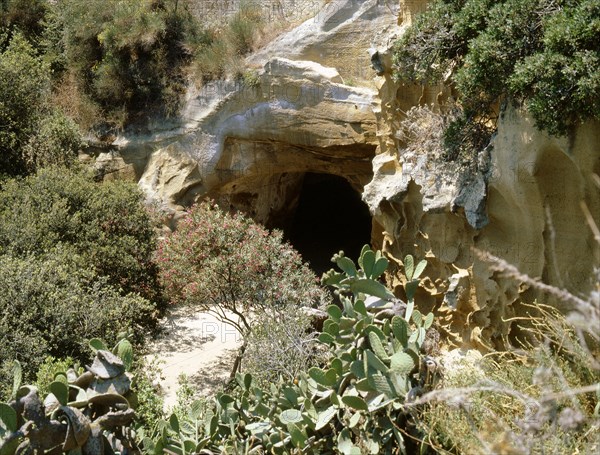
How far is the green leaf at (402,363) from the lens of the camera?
548 centimetres

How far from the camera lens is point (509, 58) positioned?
24.1 ft

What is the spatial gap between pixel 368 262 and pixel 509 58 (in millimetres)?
2782

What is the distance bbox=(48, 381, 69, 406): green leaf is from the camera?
545 cm

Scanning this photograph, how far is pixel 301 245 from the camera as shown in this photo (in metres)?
18.8

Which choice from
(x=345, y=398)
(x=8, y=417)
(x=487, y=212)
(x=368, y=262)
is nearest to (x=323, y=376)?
(x=345, y=398)

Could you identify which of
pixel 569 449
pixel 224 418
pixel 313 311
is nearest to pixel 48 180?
pixel 313 311

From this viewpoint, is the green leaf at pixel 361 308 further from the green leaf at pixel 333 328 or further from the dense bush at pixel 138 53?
the dense bush at pixel 138 53

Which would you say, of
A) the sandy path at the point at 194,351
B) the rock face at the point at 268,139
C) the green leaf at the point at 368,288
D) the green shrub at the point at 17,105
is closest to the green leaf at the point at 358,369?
the green leaf at the point at 368,288

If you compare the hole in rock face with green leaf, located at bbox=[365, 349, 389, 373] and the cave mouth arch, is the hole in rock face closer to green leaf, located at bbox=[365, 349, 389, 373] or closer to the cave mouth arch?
the cave mouth arch

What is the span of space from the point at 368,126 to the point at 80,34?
25.7 ft

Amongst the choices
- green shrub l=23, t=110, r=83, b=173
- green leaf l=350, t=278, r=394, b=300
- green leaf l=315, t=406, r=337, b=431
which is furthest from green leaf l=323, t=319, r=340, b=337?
green shrub l=23, t=110, r=83, b=173

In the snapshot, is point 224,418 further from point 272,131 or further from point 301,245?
point 301,245

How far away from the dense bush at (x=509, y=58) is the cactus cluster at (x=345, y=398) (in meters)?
2.25

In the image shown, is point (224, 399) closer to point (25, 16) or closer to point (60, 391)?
point (60, 391)
